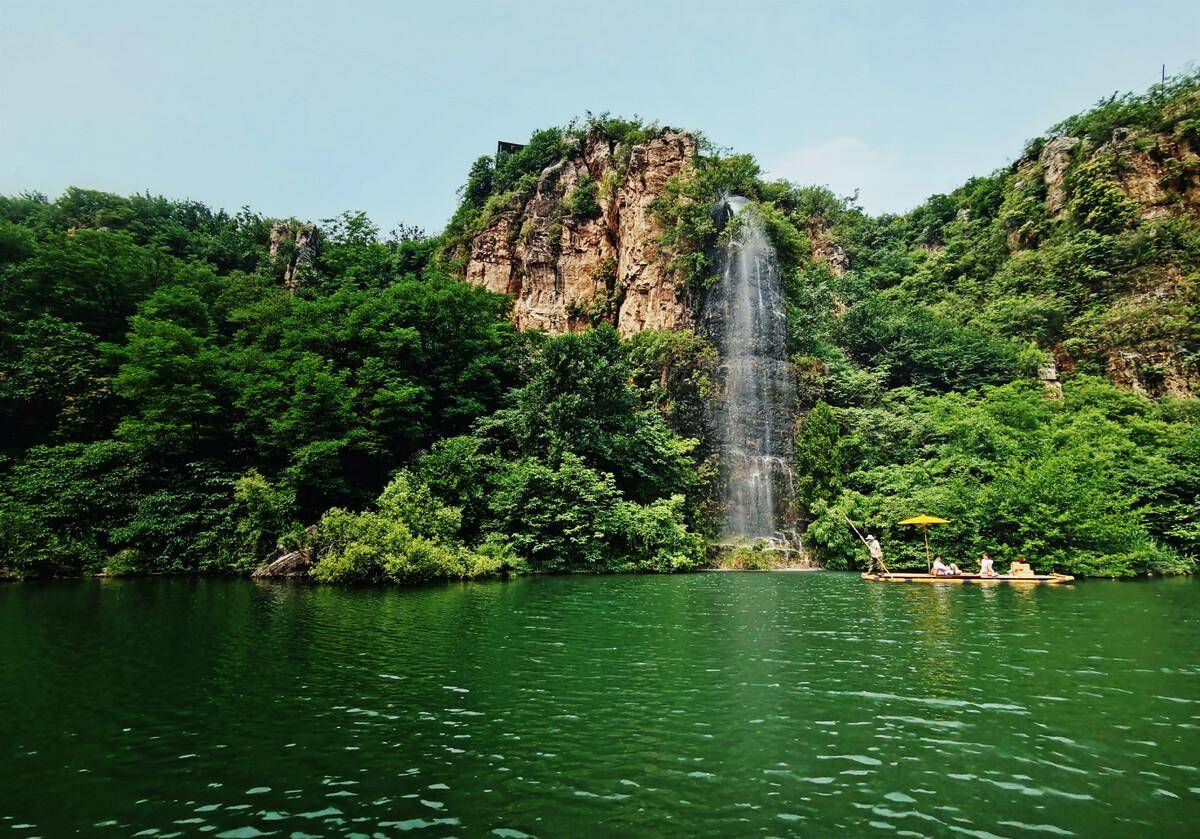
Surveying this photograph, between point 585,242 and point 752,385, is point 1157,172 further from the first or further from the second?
point 585,242

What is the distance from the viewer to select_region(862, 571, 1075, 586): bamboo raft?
833 inches

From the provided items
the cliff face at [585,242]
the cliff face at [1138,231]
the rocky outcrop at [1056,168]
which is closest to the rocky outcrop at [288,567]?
the cliff face at [585,242]

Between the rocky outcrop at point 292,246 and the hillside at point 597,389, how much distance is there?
742cm

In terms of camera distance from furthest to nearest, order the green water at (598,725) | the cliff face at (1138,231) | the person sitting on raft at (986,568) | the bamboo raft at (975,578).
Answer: the cliff face at (1138,231) → the person sitting on raft at (986,568) → the bamboo raft at (975,578) → the green water at (598,725)

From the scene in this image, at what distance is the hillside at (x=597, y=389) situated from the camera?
82.0ft

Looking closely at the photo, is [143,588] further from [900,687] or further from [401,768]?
[900,687]

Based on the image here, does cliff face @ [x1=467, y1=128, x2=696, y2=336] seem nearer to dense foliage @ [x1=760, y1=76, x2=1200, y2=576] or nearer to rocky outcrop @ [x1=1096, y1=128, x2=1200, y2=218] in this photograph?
dense foliage @ [x1=760, y1=76, x2=1200, y2=576]

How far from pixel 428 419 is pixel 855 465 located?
2326cm

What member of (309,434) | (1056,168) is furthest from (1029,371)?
(309,434)

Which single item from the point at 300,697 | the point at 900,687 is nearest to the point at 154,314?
the point at 300,697

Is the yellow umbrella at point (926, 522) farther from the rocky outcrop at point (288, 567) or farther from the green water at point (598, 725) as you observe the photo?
the rocky outcrop at point (288, 567)

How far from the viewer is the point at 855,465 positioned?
107 feet

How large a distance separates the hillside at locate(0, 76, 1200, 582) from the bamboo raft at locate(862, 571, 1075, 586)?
2.74 metres

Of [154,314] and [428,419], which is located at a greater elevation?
[154,314]
